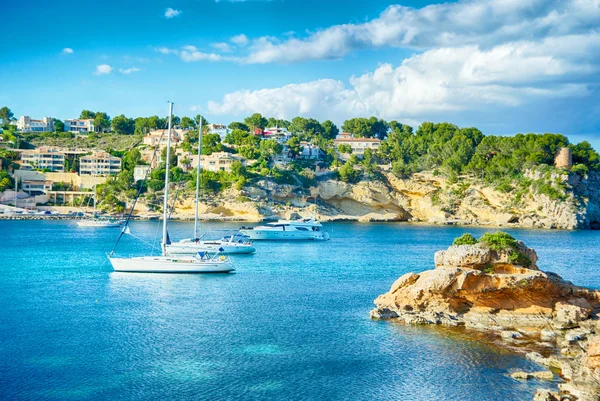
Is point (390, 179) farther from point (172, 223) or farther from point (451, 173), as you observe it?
point (172, 223)

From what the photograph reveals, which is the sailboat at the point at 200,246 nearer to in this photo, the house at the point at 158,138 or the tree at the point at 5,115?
the house at the point at 158,138

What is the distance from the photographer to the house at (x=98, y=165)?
4929 inches

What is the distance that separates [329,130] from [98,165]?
62959mm

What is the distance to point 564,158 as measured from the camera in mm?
108875

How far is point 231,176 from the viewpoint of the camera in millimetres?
115500

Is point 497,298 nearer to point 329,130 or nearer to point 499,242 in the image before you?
point 499,242

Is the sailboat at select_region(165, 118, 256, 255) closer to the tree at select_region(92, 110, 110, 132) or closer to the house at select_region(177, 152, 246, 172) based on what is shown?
the house at select_region(177, 152, 246, 172)

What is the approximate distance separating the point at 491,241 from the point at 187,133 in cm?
11374

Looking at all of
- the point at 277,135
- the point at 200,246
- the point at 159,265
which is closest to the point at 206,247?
the point at 200,246

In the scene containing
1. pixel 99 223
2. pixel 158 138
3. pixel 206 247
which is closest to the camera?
pixel 206 247

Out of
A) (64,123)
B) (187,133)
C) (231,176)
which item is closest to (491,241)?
(231,176)

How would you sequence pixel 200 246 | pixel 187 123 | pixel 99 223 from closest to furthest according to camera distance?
1. pixel 200 246
2. pixel 99 223
3. pixel 187 123

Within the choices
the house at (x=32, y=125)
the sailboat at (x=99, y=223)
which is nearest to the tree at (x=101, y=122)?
the house at (x=32, y=125)

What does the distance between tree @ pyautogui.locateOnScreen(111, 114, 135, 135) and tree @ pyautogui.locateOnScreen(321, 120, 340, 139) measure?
5026 cm
